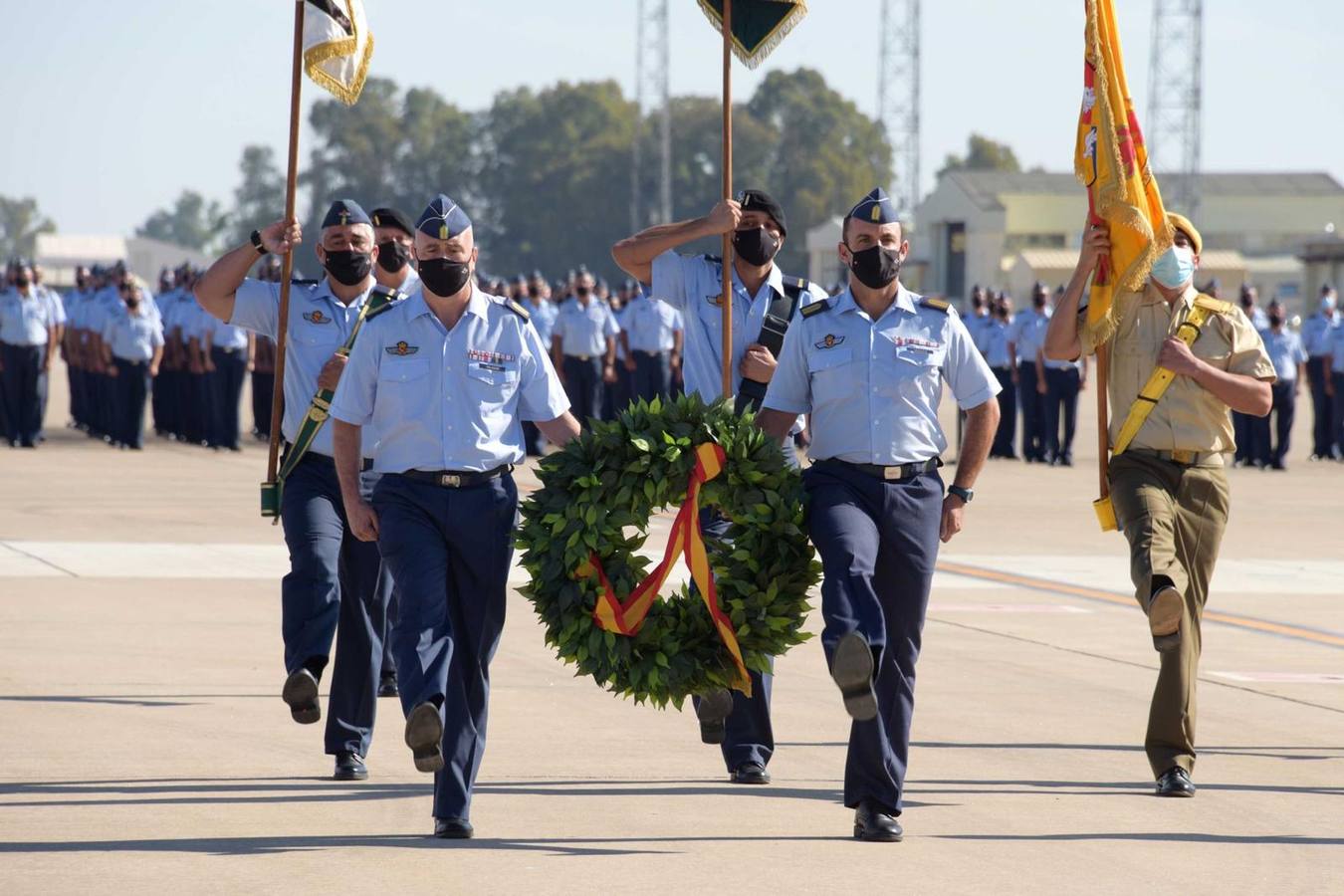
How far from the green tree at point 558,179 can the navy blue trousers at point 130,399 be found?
96.4 meters

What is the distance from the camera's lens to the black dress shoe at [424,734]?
699cm

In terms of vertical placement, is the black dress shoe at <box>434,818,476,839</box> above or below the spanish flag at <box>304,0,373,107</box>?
below

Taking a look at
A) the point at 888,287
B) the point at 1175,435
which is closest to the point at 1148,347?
the point at 1175,435

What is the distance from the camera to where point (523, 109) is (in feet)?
460

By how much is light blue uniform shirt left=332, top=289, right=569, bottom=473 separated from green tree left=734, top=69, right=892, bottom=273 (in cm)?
11932

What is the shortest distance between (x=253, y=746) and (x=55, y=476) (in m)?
14.7

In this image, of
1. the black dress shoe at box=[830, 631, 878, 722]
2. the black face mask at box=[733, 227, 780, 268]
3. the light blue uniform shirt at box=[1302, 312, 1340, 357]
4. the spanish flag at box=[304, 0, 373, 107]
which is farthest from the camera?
the light blue uniform shirt at box=[1302, 312, 1340, 357]

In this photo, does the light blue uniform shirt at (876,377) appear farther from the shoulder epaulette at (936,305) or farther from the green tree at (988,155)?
the green tree at (988,155)

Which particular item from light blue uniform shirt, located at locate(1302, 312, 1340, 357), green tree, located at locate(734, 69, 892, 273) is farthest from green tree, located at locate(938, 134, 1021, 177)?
light blue uniform shirt, located at locate(1302, 312, 1340, 357)

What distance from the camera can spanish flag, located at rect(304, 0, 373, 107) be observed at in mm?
9383


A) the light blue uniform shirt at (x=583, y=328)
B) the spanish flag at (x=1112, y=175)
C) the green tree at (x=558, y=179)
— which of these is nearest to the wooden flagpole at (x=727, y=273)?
the spanish flag at (x=1112, y=175)

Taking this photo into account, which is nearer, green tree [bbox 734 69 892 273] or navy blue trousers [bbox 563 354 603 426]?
navy blue trousers [bbox 563 354 603 426]

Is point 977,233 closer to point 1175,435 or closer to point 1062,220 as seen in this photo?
point 1062,220

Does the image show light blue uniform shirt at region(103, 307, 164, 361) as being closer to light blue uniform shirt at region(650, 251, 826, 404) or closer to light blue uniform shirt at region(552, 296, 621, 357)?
light blue uniform shirt at region(552, 296, 621, 357)
